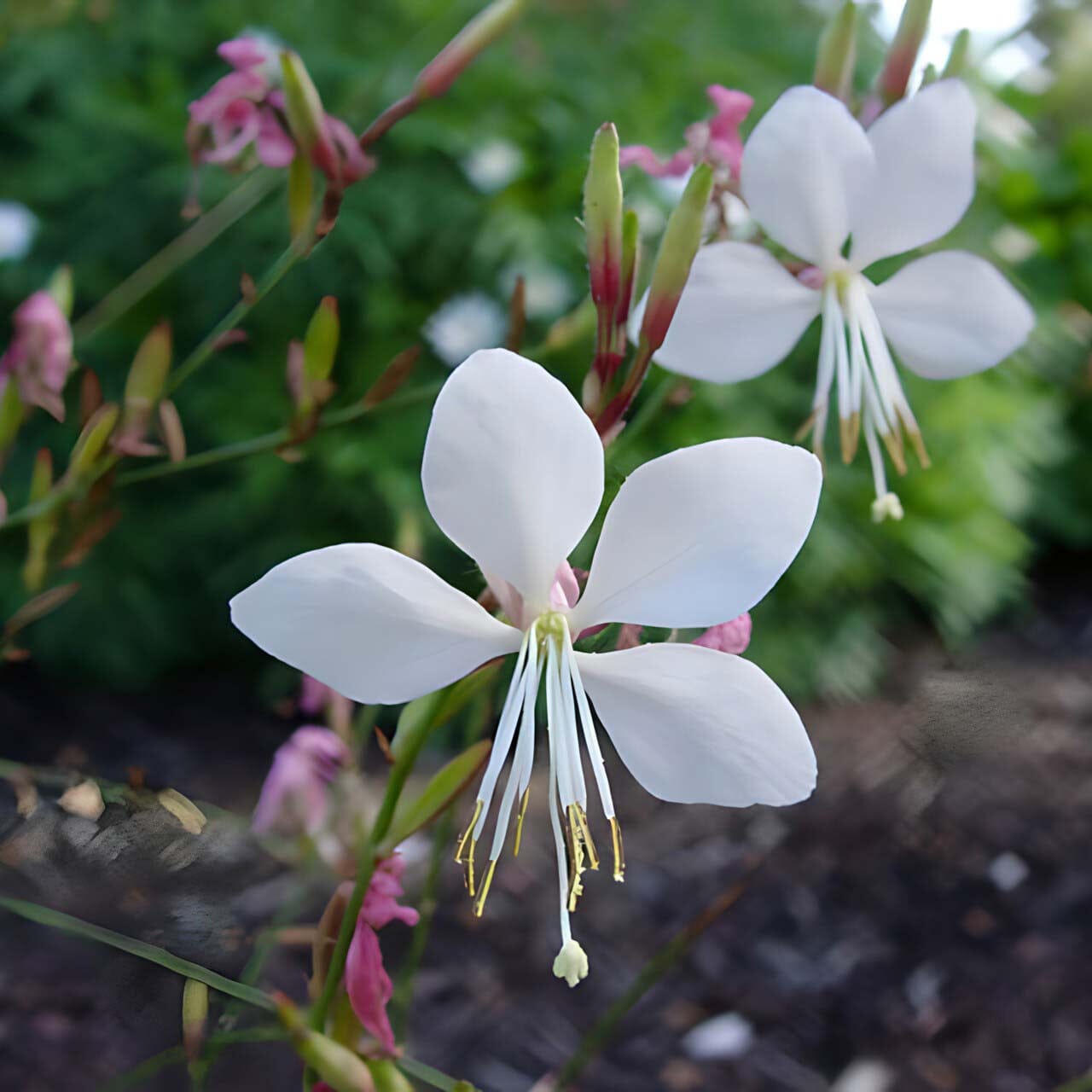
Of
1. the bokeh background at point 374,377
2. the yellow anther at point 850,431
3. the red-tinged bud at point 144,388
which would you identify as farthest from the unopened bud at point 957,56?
the bokeh background at point 374,377

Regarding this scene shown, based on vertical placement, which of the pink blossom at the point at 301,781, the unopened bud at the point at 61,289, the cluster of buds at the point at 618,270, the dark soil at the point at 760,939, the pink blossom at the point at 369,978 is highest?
the cluster of buds at the point at 618,270

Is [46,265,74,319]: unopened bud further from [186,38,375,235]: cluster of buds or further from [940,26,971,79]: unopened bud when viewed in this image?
[940,26,971,79]: unopened bud

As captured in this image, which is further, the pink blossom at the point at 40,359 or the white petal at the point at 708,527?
the pink blossom at the point at 40,359

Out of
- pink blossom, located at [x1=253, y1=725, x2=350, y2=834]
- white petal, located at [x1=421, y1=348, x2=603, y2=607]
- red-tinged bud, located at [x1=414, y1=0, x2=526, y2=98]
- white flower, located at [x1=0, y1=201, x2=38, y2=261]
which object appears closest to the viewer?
white petal, located at [x1=421, y1=348, x2=603, y2=607]

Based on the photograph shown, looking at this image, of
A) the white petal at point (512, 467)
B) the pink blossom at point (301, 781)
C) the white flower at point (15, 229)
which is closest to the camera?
the white petal at point (512, 467)

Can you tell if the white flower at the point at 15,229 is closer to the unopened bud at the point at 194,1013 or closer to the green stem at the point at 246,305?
the green stem at the point at 246,305

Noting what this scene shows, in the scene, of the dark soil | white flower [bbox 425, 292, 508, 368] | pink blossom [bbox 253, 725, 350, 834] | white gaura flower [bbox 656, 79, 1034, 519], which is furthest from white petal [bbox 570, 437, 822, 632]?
A: white flower [bbox 425, 292, 508, 368]

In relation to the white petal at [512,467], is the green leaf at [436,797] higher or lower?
lower
